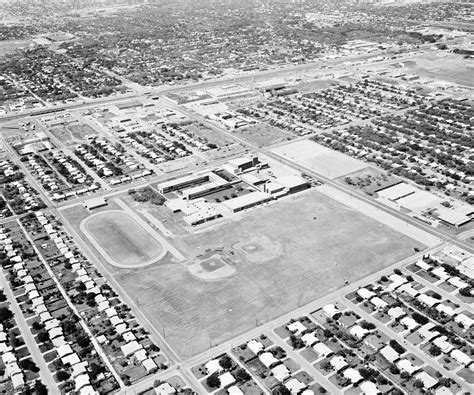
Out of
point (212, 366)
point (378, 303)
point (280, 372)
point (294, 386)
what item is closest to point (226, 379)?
point (212, 366)

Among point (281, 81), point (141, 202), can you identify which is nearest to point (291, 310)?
point (141, 202)

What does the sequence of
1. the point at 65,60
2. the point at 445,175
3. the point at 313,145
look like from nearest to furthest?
the point at 445,175, the point at 313,145, the point at 65,60

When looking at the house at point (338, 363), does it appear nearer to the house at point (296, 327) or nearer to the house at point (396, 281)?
the house at point (296, 327)

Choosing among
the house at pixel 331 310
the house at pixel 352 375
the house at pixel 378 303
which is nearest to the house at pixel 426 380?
the house at pixel 352 375

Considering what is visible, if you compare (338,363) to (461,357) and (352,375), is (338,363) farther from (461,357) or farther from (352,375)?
(461,357)

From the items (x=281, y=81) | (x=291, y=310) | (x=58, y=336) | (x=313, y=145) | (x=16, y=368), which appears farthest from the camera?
(x=281, y=81)

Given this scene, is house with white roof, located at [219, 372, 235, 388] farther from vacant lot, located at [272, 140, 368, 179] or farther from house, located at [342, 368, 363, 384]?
vacant lot, located at [272, 140, 368, 179]

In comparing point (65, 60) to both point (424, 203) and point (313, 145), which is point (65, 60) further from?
point (424, 203)
